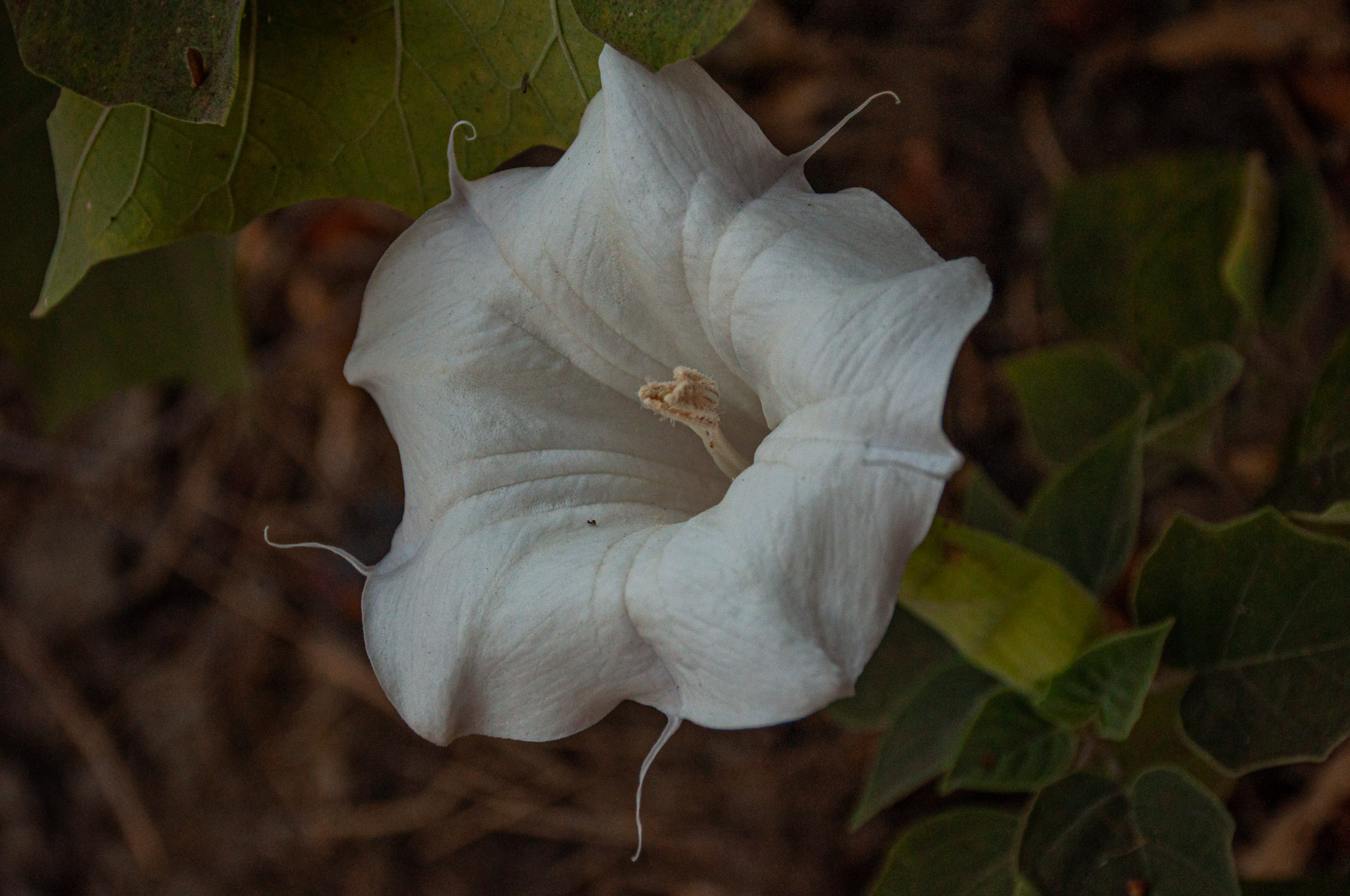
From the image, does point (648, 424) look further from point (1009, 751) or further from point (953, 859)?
point (953, 859)

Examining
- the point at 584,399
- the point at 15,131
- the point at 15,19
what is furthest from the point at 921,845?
the point at 15,131

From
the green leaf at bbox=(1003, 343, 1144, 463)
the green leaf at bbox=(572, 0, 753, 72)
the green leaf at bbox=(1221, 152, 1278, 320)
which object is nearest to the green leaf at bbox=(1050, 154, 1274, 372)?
the green leaf at bbox=(1221, 152, 1278, 320)

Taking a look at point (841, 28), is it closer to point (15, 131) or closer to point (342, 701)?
point (15, 131)

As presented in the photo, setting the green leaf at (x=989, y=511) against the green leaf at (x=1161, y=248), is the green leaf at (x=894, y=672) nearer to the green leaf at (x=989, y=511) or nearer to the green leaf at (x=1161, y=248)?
the green leaf at (x=989, y=511)

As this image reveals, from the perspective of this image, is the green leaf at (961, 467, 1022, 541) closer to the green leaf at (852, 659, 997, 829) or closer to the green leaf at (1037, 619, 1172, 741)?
the green leaf at (852, 659, 997, 829)

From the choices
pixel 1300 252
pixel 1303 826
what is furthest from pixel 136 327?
pixel 1303 826

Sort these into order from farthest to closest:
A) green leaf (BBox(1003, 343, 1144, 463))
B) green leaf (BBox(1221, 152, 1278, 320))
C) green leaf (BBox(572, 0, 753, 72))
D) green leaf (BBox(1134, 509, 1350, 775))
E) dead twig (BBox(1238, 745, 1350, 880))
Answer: dead twig (BBox(1238, 745, 1350, 880)), green leaf (BBox(1003, 343, 1144, 463)), green leaf (BBox(1221, 152, 1278, 320)), green leaf (BBox(1134, 509, 1350, 775)), green leaf (BBox(572, 0, 753, 72))

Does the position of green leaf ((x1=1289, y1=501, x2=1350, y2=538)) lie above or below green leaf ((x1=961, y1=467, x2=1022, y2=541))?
above
